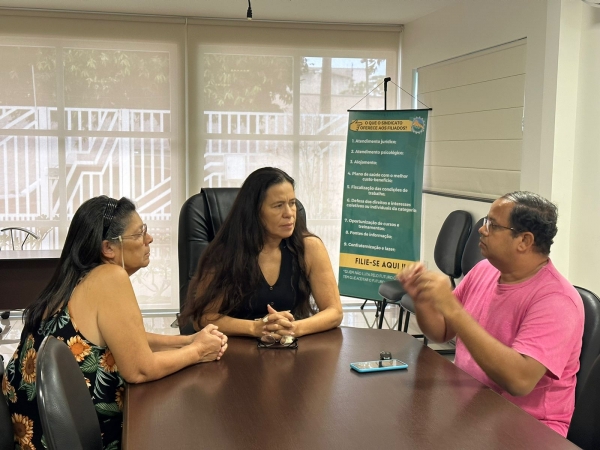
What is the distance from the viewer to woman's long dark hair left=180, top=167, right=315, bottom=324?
2564 millimetres

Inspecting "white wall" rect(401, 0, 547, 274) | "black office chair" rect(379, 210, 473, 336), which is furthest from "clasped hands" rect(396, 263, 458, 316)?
"black office chair" rect(379, 210, 473, 336)

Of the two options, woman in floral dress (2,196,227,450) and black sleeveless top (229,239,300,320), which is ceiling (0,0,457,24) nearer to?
black sleeveless top (229,239,300,320)

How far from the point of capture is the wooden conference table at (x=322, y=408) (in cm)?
149

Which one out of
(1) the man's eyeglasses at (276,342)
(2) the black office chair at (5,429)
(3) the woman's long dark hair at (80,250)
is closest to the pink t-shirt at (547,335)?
(1) the man's eyeglasses at (276,342)

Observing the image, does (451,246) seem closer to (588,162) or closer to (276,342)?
(588,162)

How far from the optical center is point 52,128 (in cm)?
596

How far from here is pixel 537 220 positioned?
6.72 feet

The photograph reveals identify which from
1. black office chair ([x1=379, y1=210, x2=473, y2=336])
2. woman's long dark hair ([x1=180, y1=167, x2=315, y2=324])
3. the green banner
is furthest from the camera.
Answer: the green banner

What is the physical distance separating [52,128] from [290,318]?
14.4 ft

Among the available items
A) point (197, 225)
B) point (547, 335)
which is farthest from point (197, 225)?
point (547, 335)

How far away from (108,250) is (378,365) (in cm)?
89

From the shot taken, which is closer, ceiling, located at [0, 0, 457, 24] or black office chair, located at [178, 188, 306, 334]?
black office chair, located at [178, 188, 306, 334]

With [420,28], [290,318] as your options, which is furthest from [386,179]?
[290,318]

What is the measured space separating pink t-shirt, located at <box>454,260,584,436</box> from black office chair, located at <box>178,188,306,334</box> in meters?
1.70
